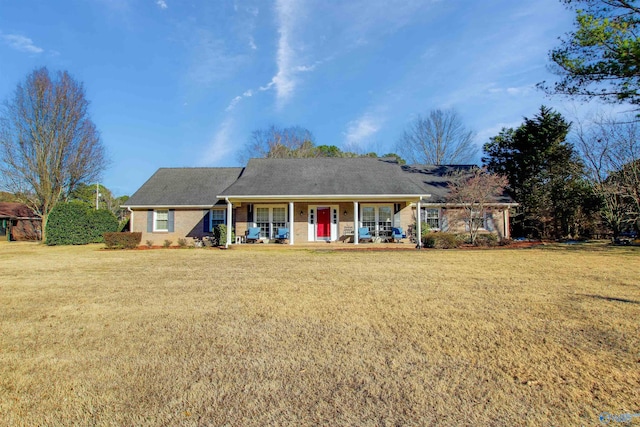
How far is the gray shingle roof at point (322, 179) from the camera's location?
57.5 feet

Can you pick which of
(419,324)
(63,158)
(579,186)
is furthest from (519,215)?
(63,158)

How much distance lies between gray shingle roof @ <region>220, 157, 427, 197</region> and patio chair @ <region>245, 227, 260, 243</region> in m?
2.09

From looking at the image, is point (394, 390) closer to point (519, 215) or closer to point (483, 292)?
point (483, 292)

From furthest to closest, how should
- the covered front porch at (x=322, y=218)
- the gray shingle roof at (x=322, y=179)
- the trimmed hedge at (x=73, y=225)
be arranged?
the trimmed hedge at (x=73, y=225), the covered front porch at (x=322, y=218), the gray shingle roof at (x=322, y=179)

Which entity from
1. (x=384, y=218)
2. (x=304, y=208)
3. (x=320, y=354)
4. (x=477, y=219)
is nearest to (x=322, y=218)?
(x=304, y=208)

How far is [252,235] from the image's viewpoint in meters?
18.2

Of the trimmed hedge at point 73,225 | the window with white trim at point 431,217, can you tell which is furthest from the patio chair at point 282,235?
the trimmed hedge at point 73,225

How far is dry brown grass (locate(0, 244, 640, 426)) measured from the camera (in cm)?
260

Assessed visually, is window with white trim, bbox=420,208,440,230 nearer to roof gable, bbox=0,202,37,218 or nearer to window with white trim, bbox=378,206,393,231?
window with white trim, bbox=378,206,393,231

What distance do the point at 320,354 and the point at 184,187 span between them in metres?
19.8

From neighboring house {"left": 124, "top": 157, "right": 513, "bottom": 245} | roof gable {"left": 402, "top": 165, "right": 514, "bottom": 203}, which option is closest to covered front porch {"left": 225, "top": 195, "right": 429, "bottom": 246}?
neighboring house {"left": 124, "top": 157, "right": 513, "bottom": 245}

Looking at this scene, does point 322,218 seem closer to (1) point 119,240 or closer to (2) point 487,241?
(2) point 487,241

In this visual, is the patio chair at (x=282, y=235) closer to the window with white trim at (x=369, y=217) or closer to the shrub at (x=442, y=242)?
the window with white trim at (x=369, y=217)

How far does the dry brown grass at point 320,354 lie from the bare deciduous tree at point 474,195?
34.0 ft
